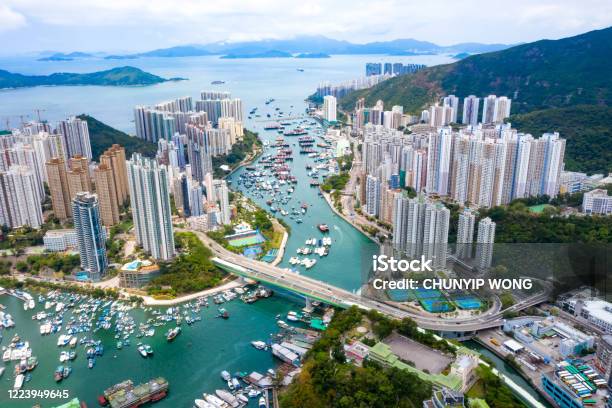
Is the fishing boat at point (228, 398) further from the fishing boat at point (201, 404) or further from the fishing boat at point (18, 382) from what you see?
the fishing boat at point (18, 382)

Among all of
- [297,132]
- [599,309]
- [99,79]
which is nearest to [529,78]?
[297,132]

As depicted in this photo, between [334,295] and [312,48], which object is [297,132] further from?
[312,48]

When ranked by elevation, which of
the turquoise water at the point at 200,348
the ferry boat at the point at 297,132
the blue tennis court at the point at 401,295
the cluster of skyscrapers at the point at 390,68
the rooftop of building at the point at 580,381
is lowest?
the turquoise water at the point at 200,348

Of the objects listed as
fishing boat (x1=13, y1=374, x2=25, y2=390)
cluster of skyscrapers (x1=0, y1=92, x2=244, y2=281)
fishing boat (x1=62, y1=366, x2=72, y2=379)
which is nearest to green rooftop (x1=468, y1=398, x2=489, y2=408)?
fishing boat (x1=62, y1=366, x2=72, y2=379)

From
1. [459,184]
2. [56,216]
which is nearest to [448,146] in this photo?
[459,184]

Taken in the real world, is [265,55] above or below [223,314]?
above

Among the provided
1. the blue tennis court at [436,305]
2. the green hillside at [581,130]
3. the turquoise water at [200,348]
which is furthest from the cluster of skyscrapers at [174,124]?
the blue tennis court at [436,305]

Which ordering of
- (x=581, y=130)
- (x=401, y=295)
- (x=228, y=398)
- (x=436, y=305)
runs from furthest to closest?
(x=581, y=130) < (x=401, y=295) < (x=436, y=305) < (x=228, y=398)
